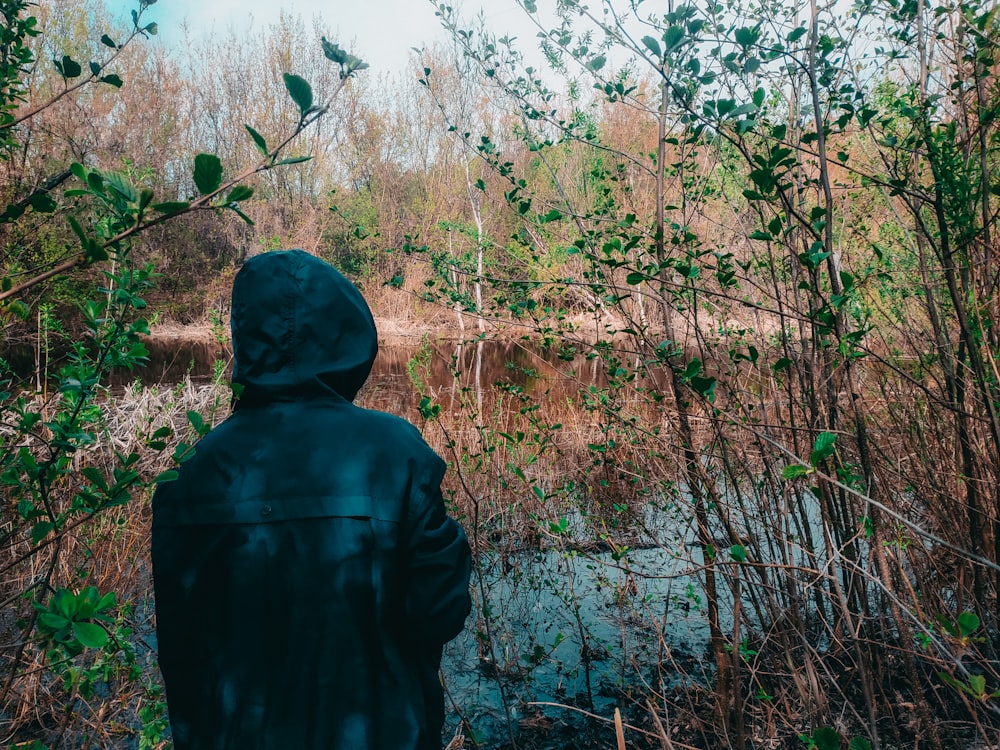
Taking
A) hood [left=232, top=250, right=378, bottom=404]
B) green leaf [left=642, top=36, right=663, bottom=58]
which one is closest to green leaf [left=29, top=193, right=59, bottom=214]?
hood [left=232, top=250, right=378, bottom=404]

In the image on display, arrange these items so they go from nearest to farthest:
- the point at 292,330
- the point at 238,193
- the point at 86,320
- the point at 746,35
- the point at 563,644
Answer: the point at 238,193 → the point at 86,320 → the point at 292,330 → the point at 746,35 → the point at 563,644

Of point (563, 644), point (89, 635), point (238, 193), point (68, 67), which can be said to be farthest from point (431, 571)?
point (563, 644)

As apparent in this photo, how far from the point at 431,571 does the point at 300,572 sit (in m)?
0.27

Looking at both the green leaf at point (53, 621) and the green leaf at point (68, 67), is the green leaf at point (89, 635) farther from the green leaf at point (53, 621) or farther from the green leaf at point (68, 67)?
the green leaf at point (68, 67)

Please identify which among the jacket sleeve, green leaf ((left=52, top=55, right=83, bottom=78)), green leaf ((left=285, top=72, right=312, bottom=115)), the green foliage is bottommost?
the jacket sleeve

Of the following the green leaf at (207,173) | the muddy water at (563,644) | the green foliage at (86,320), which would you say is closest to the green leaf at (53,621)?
the green foliage at (86,320)

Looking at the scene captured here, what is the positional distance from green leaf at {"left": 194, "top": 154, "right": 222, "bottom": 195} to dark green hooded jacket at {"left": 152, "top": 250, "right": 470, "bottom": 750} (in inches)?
27.6

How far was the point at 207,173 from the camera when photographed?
2.75 feet

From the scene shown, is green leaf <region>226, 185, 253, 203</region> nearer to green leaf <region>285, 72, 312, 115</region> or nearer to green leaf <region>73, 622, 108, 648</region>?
green leaf <region>285, 72, 312, 115</region>

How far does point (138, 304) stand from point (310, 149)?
1924 cm

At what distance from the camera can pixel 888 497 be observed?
2.56 m

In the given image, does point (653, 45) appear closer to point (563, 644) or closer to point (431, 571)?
point (431, 571)

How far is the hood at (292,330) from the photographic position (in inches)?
59.9

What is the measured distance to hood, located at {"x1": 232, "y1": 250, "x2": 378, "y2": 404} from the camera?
1522mm
